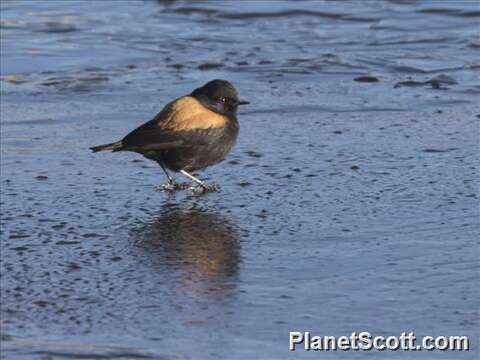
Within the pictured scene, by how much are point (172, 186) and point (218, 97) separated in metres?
0.61

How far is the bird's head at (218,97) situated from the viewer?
25.5 ft

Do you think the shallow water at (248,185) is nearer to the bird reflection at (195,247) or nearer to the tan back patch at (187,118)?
the bird reflection at (195,247)

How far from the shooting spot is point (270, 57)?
10.9 m

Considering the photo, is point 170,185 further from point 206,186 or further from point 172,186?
point 206,186

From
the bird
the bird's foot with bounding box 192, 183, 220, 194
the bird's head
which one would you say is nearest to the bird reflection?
the bird's foot with bounding box 192, 183, 220, 194

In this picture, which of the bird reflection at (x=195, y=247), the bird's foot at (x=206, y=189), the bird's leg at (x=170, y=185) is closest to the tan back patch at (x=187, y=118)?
the bird's leg at (x=170, y=185)

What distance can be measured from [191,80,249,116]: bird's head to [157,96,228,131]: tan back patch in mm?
53

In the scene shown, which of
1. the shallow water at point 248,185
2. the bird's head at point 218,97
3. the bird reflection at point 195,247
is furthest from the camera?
the bird's head at point 218,97

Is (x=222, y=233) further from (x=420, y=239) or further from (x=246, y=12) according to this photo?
(x=246, y=12)

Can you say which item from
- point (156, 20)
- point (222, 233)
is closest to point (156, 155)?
point (222, 233)

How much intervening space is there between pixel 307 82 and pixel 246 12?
103 inches

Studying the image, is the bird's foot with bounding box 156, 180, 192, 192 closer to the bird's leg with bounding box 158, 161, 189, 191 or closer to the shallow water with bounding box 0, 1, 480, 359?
the bird's leg with bounding box 158, 161, 189, 191

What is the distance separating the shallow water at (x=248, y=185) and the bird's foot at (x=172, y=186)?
101 millimetres

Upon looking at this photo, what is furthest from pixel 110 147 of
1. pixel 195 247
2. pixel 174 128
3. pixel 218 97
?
pixel 195 247
